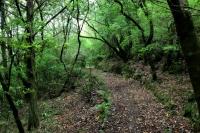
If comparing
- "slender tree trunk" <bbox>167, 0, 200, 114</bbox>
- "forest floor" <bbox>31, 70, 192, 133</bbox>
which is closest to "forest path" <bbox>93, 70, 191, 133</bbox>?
"forest floor" <bbox>31, 70, 192, 133</bbox>

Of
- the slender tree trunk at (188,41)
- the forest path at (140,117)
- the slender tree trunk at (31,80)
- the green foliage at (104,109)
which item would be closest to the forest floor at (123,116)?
the forest path at (140,117)

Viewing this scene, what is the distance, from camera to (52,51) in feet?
102

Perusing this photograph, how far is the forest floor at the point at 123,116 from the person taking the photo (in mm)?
12578

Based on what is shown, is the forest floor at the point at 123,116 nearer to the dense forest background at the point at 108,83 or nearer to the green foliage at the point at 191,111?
the dense forest background at the point at 108,83

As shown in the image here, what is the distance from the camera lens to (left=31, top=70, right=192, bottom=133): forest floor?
12.6 m

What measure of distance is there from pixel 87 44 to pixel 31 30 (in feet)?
111

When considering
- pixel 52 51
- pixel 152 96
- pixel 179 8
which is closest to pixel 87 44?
pixel 52 51

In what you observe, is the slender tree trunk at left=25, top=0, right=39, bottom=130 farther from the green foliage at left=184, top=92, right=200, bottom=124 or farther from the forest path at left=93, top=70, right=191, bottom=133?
the green foliage at left=184, top=92, right=200, bottom=124

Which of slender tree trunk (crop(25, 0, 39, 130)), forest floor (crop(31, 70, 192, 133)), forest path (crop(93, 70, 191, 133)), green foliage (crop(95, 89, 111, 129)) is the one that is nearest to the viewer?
forest path (crop(93, 70, 191, 133))

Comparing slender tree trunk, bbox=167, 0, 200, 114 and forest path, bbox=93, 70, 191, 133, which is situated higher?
slender tree trunk, bbox=167, 0, 200, 114

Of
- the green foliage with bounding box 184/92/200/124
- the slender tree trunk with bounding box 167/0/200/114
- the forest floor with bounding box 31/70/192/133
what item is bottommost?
the forest floor with bounding box 31/70/192/133

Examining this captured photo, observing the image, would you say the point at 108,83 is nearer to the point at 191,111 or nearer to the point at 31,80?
the point at 31,80

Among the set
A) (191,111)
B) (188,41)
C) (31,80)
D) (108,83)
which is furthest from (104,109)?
(188,41)

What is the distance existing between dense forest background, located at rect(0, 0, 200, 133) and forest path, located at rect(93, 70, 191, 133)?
41 millimetres
